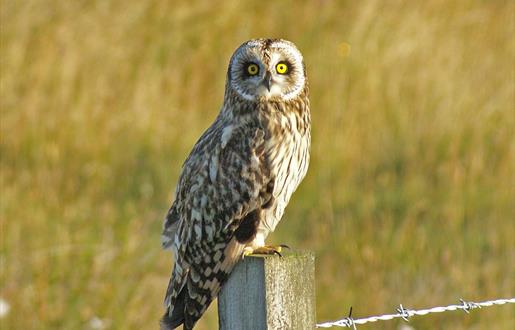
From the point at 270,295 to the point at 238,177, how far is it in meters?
1.09

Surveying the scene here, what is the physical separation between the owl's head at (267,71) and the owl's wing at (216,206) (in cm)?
16

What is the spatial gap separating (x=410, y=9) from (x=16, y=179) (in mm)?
3513

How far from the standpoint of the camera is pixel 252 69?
3793mm

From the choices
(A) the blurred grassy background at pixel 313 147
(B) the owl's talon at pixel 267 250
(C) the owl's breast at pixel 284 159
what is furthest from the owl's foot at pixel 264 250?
(A) the blurred grassy background at pixel 313 147

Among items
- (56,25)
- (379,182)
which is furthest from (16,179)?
(379,182)

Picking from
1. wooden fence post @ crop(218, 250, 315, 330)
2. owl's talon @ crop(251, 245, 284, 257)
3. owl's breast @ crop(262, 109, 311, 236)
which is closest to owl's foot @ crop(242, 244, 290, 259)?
owl's talon @ crop(251, 245, 284, 257)

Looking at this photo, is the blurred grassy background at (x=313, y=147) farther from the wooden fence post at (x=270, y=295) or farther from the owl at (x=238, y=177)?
the wooden fence post at (x=270, y=295)

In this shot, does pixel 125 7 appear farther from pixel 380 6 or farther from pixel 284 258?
pixel 284 258

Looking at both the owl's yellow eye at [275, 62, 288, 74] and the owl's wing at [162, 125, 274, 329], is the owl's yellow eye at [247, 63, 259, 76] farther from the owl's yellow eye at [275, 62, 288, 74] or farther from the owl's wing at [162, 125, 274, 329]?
the owl's wing at [162, 125, 274, 329]

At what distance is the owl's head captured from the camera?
12.2 ft

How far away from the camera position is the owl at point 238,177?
361 centimetres

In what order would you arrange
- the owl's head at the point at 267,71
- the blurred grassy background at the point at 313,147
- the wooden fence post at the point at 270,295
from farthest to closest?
1. the blurred grassy background at the point at 313,147
2. the owl's head at the point at 267,71
3. the wooden fence post at the point at 270,295

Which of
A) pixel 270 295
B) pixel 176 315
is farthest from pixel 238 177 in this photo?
pixel 270 295

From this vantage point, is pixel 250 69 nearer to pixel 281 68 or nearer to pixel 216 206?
pixel 281 68
